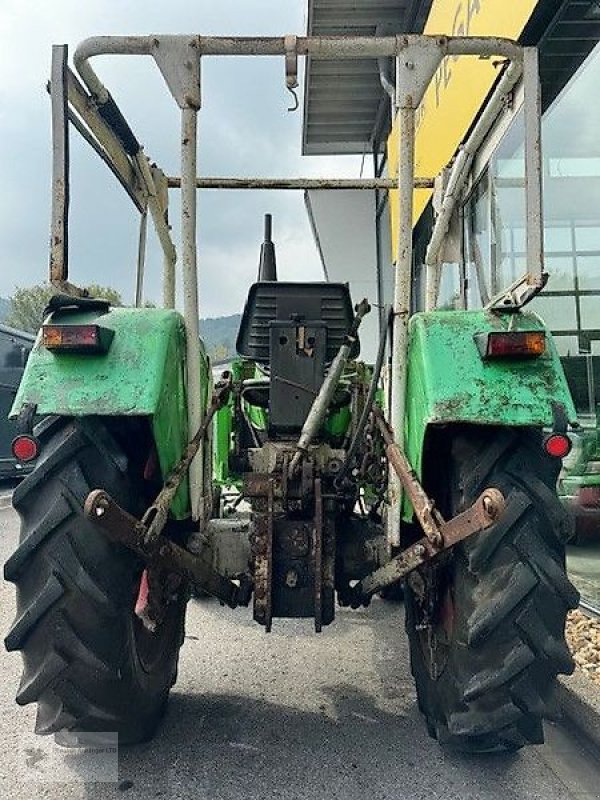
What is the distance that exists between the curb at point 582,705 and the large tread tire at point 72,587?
1.82m

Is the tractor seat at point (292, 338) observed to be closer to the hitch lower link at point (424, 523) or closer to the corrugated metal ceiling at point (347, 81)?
the hitch lower link at point (424, 523)

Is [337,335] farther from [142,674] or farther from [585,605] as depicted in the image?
[585,605]

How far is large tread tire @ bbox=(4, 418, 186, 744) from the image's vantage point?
2.39 meters

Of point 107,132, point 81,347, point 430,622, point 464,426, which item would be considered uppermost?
point 107,132

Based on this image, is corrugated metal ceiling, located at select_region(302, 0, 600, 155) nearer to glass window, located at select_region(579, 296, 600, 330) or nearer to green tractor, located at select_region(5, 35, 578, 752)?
glass window, located at select_region(579, 296, 600, 330)

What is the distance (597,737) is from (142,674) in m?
1.77

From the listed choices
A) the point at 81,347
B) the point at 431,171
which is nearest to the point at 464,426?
the point at 81,347

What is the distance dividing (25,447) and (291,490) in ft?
3.12

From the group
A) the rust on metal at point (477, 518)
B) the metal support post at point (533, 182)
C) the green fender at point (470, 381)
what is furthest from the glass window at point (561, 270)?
the rust on metal at point (477, 518)

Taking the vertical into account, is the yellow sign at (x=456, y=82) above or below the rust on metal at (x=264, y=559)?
above

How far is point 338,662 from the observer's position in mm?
3852

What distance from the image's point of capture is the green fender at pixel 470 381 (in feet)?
7.77

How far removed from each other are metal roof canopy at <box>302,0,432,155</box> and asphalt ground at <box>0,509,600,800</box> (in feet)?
22.7

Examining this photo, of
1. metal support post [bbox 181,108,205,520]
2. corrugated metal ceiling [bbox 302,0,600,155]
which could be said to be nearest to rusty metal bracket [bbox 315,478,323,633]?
metal support post [bbox 181,108,205,520]
